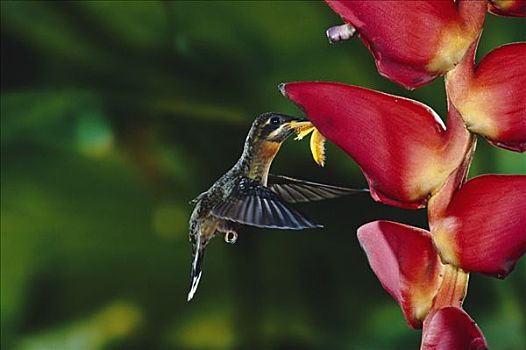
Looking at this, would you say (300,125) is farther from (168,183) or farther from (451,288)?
(168,183)

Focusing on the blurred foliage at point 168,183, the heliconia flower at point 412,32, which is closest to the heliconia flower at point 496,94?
the heliconia flower at point 412,32

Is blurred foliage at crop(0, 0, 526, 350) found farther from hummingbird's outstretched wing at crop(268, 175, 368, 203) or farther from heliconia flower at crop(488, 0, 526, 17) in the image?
heliconia flower at crop(488, 0, 526, 17)

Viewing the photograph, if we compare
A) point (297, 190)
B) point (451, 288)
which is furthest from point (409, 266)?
point (297, 190)

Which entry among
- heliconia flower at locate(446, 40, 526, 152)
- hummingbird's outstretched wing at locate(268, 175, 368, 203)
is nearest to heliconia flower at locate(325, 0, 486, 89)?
heliconia flower at locate(446, 40, 526, 152)

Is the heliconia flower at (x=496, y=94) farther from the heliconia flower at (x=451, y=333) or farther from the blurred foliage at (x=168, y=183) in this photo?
the blurred foliage at (x=168, y=183)

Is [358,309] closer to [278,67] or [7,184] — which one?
[278,67]

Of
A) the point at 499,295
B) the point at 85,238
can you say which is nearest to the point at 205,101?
the point at 85,238
